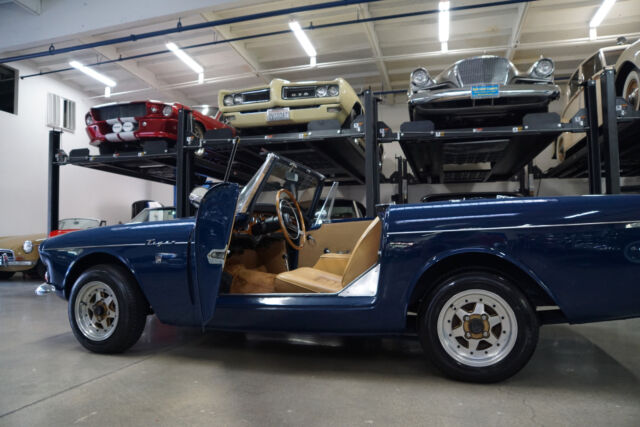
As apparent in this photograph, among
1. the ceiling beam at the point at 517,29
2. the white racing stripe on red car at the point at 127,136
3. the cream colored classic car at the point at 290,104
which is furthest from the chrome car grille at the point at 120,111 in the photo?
the ceiling beam at the point at 517,29

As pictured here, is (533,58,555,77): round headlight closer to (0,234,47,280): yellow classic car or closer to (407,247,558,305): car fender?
(407,247,558,305): car fender

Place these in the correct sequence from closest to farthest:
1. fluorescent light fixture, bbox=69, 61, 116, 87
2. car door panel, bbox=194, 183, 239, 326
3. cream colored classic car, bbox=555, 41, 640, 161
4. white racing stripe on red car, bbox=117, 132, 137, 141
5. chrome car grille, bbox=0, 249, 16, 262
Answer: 1. car door panel, bbox=194, 183, 239, 326
2. cream colored classic car, bbox=555, 41, 640, 161
3. white racing stripe on red car, bbox=117, 132, 137, 141
4. chrome car grille, bbox=0, 249, 16, 262
5. fluorescent light fixture, bbox=69, 61, 116, 87

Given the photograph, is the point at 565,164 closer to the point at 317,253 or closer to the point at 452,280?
the point at 317,253

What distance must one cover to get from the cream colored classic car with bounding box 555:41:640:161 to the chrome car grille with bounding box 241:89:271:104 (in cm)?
383

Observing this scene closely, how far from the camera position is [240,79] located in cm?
1222

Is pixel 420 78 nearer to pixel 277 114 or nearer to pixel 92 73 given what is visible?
pixel 277 114

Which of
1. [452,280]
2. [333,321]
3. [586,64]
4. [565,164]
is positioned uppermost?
[586,64]

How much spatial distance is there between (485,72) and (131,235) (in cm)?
409

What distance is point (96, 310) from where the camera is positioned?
3.20 m

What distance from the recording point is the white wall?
11.0m

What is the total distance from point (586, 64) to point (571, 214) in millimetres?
5307

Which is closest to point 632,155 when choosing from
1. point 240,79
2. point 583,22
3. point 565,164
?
point 565,164

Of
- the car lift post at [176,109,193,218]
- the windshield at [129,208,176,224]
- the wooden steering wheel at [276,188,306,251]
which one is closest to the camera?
the wooden steering wheel at [276,188,306,251]

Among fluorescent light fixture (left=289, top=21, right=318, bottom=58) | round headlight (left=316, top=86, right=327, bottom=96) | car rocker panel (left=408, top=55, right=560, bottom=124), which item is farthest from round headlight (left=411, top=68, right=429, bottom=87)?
fluorescent light fixture (left=289, top=21, right=318, bottom=58)
